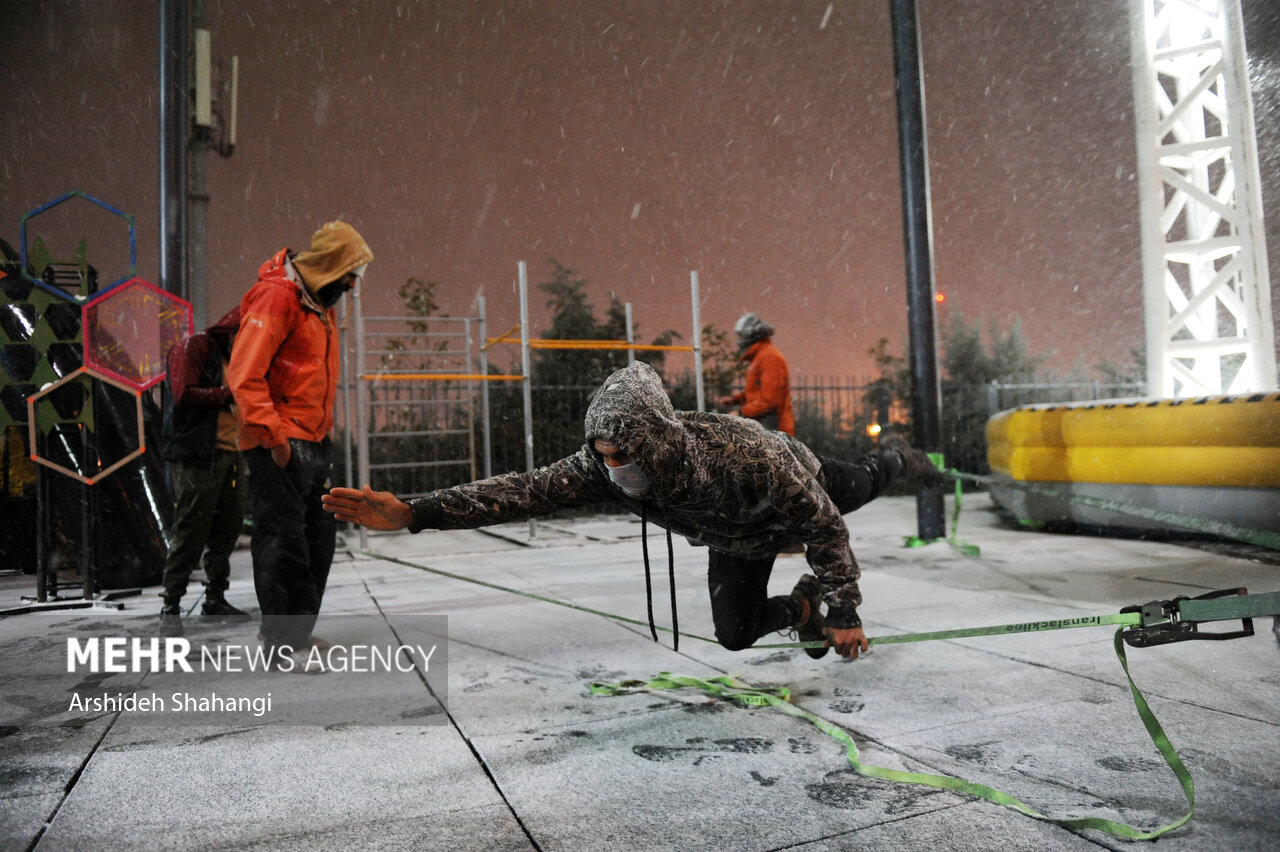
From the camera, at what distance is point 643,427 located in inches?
92.2

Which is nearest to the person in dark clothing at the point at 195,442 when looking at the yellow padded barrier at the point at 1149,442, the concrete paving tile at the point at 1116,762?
the concrete paving tile at the point at 1116,762

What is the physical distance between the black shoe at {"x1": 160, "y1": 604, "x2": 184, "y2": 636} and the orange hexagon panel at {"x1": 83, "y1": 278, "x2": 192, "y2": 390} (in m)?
1.88

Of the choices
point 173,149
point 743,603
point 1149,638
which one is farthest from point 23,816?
point 173,149

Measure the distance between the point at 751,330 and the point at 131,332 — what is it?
455 centimetres

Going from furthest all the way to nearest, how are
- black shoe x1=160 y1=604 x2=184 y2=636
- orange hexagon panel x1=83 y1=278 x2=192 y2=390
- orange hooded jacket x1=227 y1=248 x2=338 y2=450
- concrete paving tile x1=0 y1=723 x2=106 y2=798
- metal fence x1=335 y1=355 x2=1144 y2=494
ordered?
metal fence x1=335 y1=355 x2=1144 y2=494
orange hexagon panel x1=83 y1=278 x2=192 y2=390
black shoe x1=160 y1=604 x2=184 y2=636
orange hooded jacket x1=227 y1=248 x2=338 y2=450
concrete paving tile x1=0 y1=723 x2=106 y2=798

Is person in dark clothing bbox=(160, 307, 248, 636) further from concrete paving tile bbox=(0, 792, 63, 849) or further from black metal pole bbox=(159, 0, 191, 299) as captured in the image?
black metal pole bbox=(159, 0, 191, 299)

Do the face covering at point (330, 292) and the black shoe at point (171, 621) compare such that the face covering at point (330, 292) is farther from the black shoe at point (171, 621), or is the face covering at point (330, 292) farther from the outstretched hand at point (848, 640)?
the outstretched hand at point (848, 640)

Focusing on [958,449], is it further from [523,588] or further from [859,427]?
[523,588]

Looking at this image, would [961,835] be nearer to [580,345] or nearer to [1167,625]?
[1167,625]

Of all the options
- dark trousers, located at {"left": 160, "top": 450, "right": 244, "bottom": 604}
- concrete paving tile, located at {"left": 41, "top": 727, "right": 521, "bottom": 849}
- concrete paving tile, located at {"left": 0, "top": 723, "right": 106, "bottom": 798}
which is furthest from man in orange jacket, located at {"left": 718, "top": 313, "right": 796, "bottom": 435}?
concrete paving tile, located at {"left": 0, "top": 723, "right": 106, "bottom": 798}

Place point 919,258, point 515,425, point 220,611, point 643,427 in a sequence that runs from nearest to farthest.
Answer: point 643,427 < point 220,611 < point 919,258 < point 515,425

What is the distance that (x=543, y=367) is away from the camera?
11695mm

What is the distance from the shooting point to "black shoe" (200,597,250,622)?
455 cm

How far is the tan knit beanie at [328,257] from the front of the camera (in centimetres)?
363
